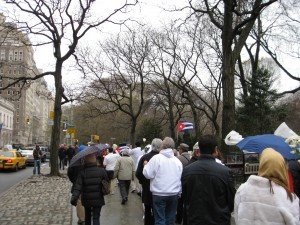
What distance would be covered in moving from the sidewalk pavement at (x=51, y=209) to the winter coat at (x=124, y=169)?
807 millimetres

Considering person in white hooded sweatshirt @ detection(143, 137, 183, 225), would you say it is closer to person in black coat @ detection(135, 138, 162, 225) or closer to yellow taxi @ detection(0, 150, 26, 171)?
person in black coat @ detection(135, 138, 162, 225)

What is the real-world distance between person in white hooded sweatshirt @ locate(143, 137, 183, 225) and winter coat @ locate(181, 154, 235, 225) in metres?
2.54

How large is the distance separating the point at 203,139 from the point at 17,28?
21.6 metres

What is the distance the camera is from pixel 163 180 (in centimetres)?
772

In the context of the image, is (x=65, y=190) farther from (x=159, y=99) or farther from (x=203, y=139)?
(x=159, y=99)

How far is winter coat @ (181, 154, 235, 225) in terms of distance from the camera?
4980mm

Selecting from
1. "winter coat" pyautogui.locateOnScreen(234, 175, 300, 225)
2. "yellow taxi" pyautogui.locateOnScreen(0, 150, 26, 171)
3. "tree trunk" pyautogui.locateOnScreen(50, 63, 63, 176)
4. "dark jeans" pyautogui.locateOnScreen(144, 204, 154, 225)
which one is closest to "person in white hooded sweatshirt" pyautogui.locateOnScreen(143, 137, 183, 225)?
"dark jeans" pyautogui.locateOnScreen(144, 204, 154, 225)

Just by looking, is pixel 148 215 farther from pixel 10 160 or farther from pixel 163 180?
pixel 10 160

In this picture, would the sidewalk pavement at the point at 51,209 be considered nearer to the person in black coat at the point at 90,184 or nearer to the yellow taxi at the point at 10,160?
the person in black coat at the point at 90,184

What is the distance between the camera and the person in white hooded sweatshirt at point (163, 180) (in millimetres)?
7723

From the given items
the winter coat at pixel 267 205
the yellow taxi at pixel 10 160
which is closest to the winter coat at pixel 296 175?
the winter coat at pixel 267 205

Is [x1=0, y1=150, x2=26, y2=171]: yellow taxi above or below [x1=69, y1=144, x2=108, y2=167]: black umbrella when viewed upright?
below

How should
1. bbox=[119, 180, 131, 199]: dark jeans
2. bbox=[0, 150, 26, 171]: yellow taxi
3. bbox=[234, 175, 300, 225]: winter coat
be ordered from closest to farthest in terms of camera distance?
bbox=[234, 175, 300, 225]: winter coat
bbox=[119, 180, 131, 199]: dark jeans
bbox=[0, 150, 26, 171]: yellow taxi

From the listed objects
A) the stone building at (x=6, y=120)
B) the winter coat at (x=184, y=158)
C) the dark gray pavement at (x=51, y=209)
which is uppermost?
the stone building at (x=6, y=120)
